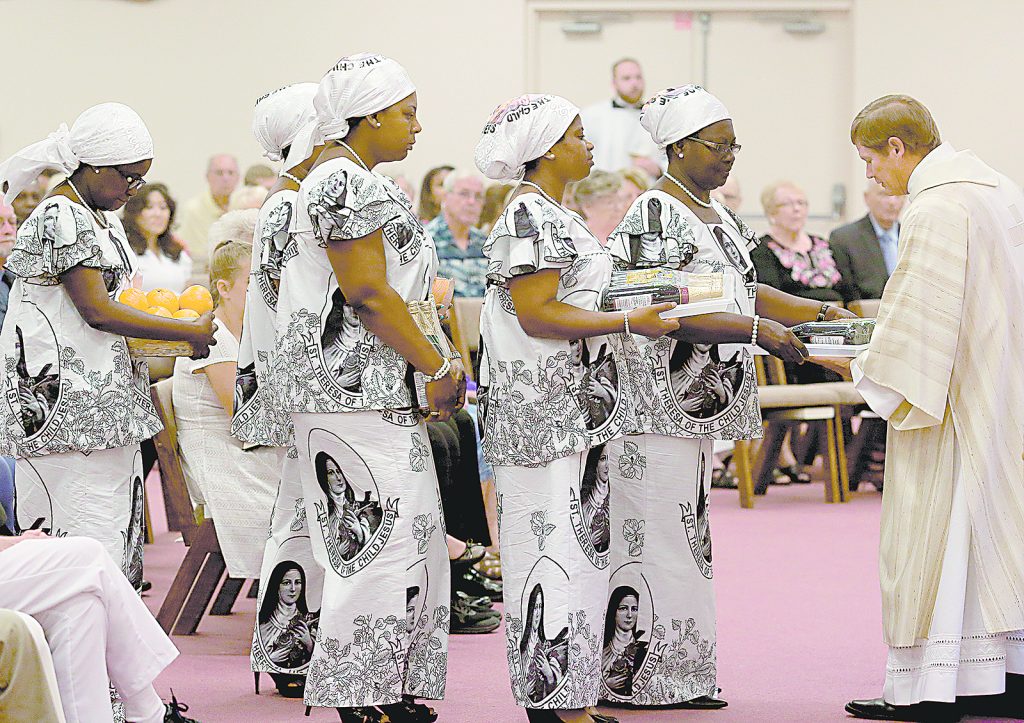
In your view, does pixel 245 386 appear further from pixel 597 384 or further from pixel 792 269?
pixel 792 269

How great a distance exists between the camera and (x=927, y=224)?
327cm

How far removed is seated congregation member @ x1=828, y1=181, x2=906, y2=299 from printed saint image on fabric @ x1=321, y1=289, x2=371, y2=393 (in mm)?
5133

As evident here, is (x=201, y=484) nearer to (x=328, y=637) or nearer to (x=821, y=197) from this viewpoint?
(x=328, y=637)

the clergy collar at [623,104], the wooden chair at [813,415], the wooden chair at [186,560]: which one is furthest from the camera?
the clergy collar at [623,104]

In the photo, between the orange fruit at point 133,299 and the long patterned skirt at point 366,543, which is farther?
the orange fruit at point 133,299

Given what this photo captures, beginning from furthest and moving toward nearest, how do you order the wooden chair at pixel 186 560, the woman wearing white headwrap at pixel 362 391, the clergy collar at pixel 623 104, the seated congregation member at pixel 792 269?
the clergy collar at pixel 623 104, the seated congregation member at pixel 792 269, the wooden chair at pixel 186 560, the woman wearing white headwrap at pixel 362 391

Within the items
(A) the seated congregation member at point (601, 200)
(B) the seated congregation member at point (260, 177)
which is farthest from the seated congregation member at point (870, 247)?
(B) the seated congregation member at point (260, 177)

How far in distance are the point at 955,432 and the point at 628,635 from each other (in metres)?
0.91

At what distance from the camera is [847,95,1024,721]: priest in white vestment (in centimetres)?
324

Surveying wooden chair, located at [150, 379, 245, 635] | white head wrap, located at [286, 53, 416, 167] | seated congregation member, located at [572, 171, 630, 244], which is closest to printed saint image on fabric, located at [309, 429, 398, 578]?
white head wrap, located at [286, 53, 416, 167]

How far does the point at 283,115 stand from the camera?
376cm

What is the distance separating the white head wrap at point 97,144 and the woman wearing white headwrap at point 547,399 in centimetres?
81

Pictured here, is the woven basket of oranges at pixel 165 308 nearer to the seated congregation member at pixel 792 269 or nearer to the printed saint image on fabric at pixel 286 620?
the printed saint image on fabric at pixel 286 620

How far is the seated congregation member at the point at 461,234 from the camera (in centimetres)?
739
